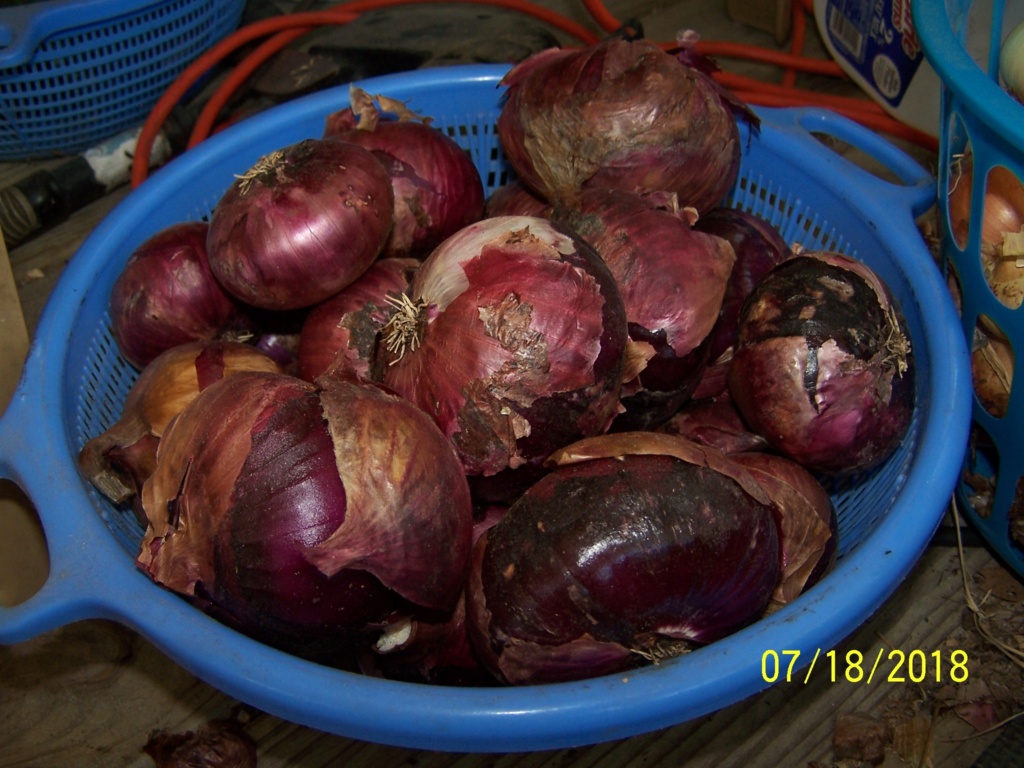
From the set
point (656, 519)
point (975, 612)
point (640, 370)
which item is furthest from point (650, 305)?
point (975, 612)

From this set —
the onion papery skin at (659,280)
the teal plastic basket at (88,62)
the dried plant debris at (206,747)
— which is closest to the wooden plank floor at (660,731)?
the dried plant debris at (206,747)

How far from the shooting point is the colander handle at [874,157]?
107cm

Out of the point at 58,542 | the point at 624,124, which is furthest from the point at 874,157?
the point at 58,542

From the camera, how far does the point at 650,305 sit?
2.95ft

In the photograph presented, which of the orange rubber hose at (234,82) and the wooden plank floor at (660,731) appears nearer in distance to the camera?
the wooden plank floor at (660,731)

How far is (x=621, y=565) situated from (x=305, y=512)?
0.85ft

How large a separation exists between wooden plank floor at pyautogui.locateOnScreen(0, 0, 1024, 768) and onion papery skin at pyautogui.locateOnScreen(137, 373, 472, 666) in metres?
0.37

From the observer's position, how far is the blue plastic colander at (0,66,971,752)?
685 mm

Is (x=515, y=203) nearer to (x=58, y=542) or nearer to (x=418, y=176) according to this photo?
(x=418, y=176)

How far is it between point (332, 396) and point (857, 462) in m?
0.57

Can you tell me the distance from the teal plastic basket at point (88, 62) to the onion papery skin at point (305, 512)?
1061 mm

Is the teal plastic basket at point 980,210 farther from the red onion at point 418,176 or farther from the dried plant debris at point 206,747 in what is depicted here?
the dried plant debris at point 206,747

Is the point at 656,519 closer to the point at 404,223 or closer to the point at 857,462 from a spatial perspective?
the point at 857,462

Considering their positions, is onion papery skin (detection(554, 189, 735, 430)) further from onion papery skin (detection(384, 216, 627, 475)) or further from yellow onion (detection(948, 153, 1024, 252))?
yellow onion (detection(948, 153, 1024, 252))
